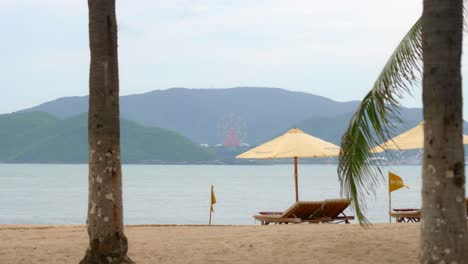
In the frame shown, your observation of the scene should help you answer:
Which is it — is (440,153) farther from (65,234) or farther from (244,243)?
(65,234)

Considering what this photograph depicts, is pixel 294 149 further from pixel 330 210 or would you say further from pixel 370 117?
pixel 370 117

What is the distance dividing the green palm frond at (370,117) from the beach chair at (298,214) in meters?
6.57

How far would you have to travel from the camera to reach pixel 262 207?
72562 millimetres

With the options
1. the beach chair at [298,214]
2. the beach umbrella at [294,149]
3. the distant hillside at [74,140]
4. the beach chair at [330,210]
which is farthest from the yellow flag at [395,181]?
the distant hillside at [74,140]

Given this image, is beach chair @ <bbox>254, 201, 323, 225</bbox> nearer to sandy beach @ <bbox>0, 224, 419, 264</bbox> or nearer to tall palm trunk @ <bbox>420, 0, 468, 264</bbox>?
sandy beach @ <bbox>0, 224, 419, 264</bbox>

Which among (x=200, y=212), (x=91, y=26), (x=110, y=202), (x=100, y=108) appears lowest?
(x=200, y=212)

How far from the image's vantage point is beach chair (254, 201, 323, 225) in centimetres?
1605

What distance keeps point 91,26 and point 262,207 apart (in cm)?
6406

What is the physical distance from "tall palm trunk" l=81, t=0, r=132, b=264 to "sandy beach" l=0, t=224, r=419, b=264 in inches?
37.3

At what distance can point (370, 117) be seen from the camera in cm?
908

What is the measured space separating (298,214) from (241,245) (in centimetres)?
569

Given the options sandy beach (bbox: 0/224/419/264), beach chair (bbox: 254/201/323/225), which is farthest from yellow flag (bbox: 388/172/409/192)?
sandy beach (bbox: 0/224/419/264)

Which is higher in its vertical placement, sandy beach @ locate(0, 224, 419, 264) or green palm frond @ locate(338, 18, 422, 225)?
green palm frond @ locate(338, 18, 422, 225)

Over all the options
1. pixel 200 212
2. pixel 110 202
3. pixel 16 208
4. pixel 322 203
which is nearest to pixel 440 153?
pixel 110 202
